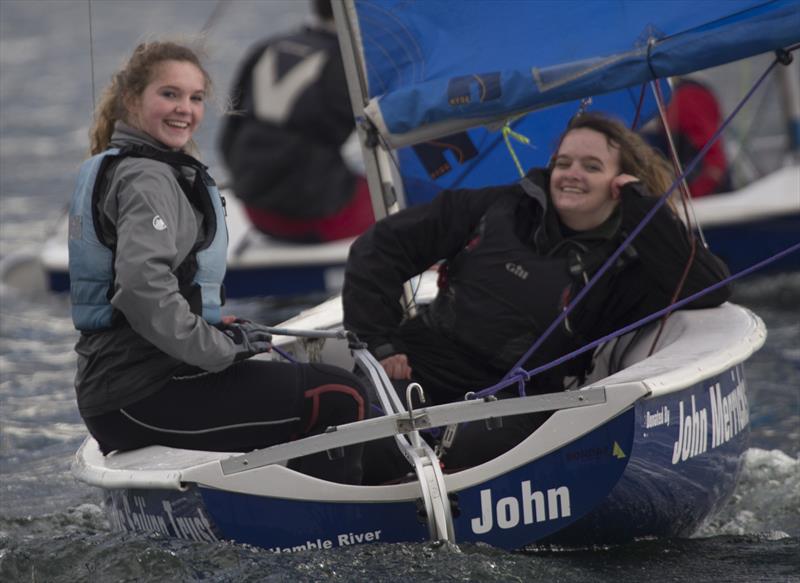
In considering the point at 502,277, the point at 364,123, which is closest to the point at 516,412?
the point at 502,277

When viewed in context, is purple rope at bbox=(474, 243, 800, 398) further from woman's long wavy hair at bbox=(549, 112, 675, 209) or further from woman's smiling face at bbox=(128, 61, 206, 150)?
woman's smiling face at bbox=(128, 61, 206, 150)

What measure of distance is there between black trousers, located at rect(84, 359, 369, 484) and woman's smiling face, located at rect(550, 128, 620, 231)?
733 mm

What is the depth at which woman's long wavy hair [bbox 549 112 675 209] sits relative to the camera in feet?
11.9

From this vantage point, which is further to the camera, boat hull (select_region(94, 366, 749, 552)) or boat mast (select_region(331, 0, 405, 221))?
boat mast (select_region(331, 0, 405, 221))

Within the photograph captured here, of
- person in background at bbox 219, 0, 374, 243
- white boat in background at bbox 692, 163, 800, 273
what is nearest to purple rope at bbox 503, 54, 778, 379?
white boat in background at bbox 692, 163, 800, 273

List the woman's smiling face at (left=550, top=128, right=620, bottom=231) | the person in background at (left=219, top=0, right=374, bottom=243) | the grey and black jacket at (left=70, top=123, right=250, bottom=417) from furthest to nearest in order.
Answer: the person in background at (left=219, top=0, right=374, bottom=243), the woman's smiling face at (left=550, top=128, right=620, bottom=231), the grey and black jacket at (left=70, top=123, right=250, bottom=417)

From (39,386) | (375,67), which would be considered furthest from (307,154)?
(375,67)

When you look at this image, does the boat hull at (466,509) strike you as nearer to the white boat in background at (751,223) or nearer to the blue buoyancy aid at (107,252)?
the blue buoyancy aid at (107,252)

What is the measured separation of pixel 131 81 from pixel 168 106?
0.33ft

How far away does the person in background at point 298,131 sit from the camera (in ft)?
21.6

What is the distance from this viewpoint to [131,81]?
315 centimetres

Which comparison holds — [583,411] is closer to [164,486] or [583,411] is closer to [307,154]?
[164,486]

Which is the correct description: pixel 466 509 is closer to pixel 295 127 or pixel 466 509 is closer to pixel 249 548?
pixel 249 548

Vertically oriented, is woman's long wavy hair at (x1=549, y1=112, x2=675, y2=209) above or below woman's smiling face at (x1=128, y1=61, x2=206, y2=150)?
A: below
